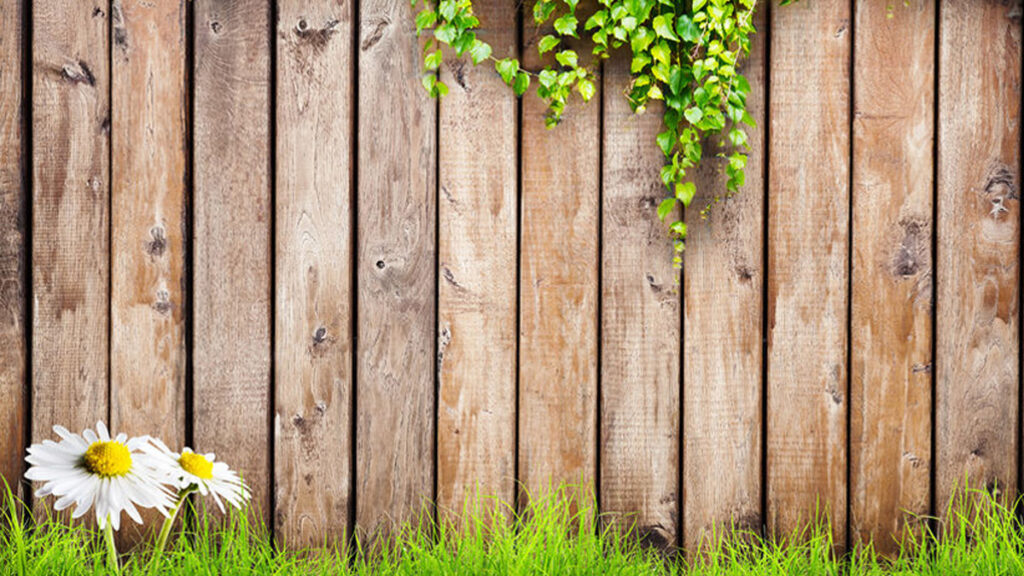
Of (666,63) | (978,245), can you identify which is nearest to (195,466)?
(666,63)

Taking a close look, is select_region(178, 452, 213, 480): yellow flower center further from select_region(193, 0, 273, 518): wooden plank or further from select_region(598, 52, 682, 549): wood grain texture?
select_region(598, 52, 682, 549): wood grain texture

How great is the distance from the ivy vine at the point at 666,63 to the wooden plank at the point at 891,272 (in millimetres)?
260

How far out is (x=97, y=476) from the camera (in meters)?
1.31

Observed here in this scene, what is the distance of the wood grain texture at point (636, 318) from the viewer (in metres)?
1.77

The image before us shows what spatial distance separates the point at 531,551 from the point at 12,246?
4.00 ft

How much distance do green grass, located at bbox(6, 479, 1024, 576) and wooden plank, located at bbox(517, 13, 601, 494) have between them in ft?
0.38

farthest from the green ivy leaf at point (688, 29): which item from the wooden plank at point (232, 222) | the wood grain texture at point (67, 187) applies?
the wood grain texture at point (67, 187)

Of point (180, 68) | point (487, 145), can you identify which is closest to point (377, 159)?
point (487, 145)

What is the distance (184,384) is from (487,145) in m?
0.79

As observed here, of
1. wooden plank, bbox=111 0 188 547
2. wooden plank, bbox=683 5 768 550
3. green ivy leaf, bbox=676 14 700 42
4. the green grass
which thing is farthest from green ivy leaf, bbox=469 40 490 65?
the green grass

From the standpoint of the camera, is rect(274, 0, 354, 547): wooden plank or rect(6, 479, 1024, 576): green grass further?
rect(274, 0, 354, 547): wooden plank

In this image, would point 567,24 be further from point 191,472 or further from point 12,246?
point 12,246

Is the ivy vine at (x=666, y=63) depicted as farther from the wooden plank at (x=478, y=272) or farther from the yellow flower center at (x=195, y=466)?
the yellow flower center at (x=195, y=466)

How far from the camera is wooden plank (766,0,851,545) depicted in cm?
176
